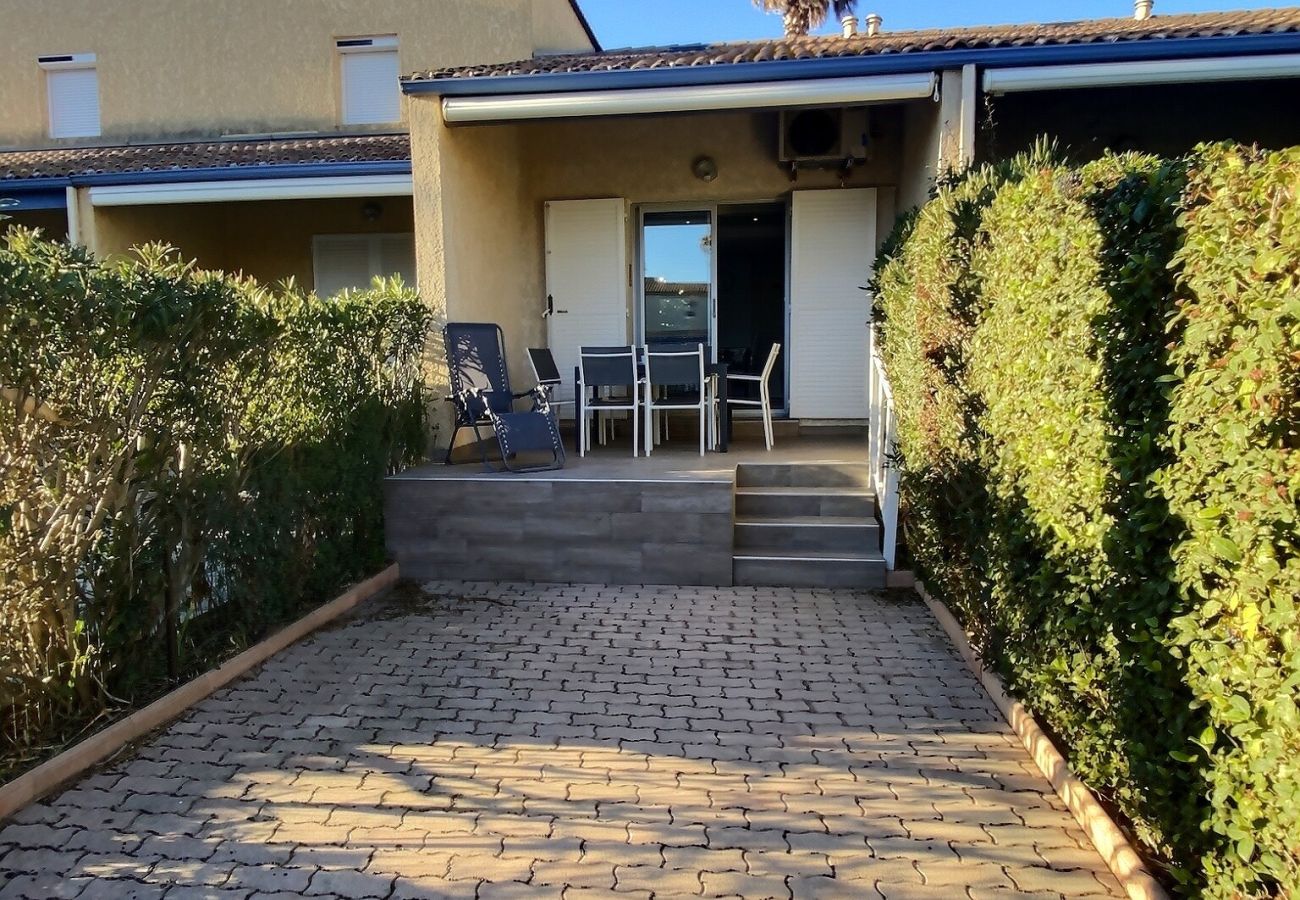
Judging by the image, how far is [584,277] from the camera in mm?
9102

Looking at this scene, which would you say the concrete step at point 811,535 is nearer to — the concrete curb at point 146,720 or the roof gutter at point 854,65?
the concrete curb at point 146,720

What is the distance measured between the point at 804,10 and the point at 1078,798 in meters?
20.2

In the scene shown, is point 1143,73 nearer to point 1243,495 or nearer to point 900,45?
point 900,45

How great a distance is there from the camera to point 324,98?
11078 millimetres

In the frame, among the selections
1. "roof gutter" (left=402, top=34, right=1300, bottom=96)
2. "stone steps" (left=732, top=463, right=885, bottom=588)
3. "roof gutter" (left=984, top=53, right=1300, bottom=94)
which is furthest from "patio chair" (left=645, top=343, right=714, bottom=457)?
"roof gutter" (left=984, top=53, right=1300, bottom=94)

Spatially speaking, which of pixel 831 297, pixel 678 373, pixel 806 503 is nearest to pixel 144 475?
pixel 806 503

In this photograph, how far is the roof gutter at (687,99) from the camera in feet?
21.5

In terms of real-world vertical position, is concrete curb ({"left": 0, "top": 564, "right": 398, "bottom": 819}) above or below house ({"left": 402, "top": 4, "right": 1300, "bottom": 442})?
below

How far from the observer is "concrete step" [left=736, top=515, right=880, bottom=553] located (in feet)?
18.9

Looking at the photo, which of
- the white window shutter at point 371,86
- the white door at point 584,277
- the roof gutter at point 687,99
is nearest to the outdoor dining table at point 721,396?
the white door at point 584,277

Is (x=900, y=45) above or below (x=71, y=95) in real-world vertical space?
below

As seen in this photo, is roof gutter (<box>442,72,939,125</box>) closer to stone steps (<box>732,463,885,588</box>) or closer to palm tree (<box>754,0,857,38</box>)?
stone steps (<box>732,463,885,588</box>)

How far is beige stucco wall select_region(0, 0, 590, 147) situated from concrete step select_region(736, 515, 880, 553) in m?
7.73

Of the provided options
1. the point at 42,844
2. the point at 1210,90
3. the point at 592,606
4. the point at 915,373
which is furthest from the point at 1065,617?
the point at 1210,90
